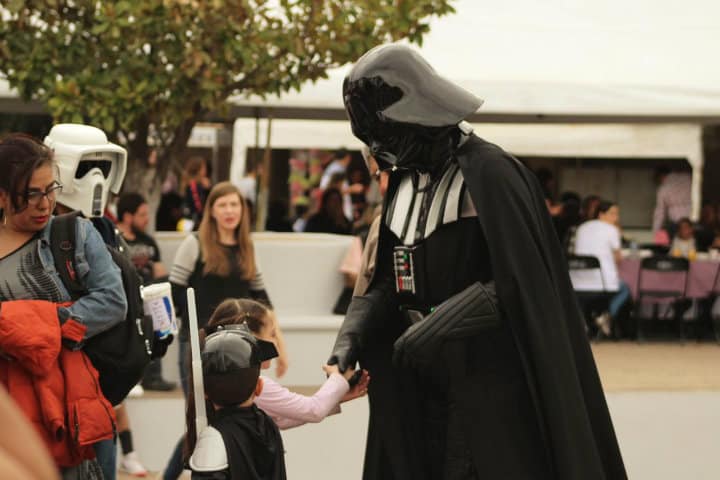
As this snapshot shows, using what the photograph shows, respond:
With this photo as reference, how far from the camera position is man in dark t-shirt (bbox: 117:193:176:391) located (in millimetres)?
8898

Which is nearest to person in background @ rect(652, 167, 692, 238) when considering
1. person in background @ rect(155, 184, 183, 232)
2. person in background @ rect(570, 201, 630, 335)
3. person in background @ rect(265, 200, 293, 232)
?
person in background @ rect(570, 201, 630, 335)

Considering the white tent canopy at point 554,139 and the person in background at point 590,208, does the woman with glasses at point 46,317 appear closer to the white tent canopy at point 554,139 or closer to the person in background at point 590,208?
the person in background at point 590,208

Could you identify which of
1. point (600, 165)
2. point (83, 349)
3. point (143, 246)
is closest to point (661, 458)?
point (143, 246)

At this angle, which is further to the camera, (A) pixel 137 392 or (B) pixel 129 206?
(B) pixel 129 206

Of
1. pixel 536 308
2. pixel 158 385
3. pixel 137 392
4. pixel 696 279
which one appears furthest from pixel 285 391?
pixel 696 279

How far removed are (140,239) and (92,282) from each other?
16.7 ft

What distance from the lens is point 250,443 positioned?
351 cm

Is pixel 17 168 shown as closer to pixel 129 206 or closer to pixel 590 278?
pixel 129 206

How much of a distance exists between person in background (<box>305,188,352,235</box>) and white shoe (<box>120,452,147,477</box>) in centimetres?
659

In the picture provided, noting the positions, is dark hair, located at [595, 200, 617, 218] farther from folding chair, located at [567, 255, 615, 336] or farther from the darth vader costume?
the darth vader costume

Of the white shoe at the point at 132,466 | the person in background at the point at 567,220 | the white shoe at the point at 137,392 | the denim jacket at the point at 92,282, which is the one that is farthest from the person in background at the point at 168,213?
the denim jacket at the point at 92,282

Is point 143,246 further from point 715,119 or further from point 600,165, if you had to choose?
point 600,165

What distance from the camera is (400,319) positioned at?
12.8 ft

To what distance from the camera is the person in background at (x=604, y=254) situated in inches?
500
